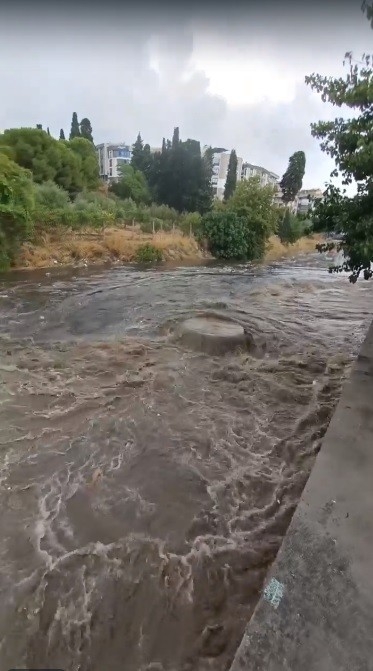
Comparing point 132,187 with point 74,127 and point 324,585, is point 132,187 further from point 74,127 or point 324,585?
point 324,585

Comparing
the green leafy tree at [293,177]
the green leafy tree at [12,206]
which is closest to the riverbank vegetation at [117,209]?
the green leafy tree at [12,206]

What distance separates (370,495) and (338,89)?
3972 millimetres

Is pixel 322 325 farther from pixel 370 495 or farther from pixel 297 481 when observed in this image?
pixel 370 495

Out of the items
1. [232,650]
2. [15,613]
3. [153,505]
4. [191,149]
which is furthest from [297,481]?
[191,149]

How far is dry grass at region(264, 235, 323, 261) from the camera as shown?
2504cm

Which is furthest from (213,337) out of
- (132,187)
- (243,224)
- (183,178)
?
(132,187)

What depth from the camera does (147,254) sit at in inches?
659

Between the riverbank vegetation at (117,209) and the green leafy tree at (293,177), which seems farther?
the green leafy tree at (293,177)

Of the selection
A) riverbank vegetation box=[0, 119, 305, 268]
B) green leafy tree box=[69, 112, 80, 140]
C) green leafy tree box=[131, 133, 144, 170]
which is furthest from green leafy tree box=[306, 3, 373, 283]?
green leafy tree box=[69, 112, 80, 140]

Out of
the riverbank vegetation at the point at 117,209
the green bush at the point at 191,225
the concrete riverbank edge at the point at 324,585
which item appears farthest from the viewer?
the green bush at the point at 191,225

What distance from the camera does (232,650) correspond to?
1.98m

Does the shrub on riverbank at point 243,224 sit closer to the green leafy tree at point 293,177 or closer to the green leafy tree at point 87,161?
the green leafy tree at point 87,161

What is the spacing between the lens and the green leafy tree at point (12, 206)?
1038 cm

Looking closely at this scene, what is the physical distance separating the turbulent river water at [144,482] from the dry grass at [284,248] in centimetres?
1828
